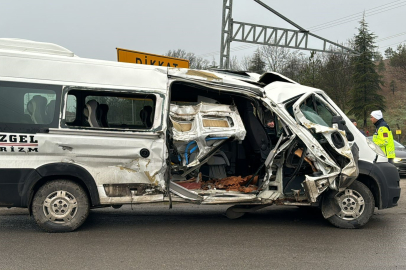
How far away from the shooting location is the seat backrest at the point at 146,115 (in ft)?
19.7

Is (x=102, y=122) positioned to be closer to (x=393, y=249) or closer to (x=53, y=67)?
(x=53, y=67)

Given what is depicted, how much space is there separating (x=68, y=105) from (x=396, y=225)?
216 inches

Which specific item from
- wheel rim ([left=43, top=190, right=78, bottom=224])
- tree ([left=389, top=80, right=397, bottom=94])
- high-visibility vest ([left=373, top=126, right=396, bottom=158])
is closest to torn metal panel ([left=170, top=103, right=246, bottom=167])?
wheel rim ([left=43, top=190, right=78, bottom=224])

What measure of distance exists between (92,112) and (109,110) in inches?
16.3

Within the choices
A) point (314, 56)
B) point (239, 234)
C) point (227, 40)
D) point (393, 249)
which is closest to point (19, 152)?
point (239, 234)

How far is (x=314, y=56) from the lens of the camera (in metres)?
39.0

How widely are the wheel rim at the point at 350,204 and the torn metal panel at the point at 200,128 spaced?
5.91 feet

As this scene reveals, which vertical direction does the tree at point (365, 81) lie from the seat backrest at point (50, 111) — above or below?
above

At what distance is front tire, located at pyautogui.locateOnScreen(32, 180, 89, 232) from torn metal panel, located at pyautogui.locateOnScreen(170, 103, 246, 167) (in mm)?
1604

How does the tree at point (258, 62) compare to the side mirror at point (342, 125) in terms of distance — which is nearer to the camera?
the side mirror at point (342, 125)

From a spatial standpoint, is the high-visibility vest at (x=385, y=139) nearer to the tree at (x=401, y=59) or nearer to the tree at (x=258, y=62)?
the tree at (x=258, y=62)

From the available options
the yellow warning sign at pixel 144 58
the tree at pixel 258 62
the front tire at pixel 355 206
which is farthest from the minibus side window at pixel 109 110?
the tree at pixel 258 62

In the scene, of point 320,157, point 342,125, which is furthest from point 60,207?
point 342,125

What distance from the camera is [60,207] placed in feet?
17.9
